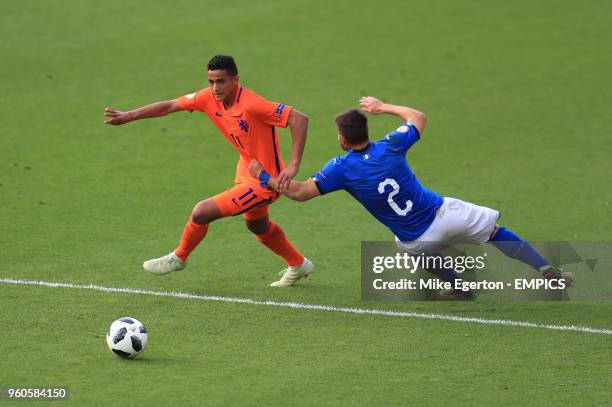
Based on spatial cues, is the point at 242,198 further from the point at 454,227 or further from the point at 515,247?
the point at 515,247

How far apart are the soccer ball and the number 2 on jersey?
2.40 meters

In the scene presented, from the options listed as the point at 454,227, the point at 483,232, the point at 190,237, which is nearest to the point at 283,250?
the point at 190,237

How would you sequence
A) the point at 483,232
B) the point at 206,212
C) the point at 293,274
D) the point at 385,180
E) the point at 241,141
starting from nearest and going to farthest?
the point at 385,180, the point at 483,232, the point at 206,212, the point at 241,141, the point at 293,274

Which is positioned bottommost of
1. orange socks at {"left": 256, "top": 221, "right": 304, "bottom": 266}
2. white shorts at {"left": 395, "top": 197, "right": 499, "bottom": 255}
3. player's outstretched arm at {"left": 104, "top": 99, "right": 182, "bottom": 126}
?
orange socks at {"left": 256, "top": 221, "right": 304, "bottom": 266}

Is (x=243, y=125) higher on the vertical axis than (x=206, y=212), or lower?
higher

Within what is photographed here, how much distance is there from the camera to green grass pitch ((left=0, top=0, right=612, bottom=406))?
7.71 meters

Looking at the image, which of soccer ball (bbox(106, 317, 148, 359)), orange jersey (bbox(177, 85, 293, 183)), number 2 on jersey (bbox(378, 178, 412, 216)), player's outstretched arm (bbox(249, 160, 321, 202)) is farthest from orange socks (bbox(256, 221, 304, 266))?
soccer ball (bbox(106, 317, 148, 359))

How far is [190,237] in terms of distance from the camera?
9.80m

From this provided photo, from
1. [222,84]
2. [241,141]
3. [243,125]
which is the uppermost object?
[222,84]

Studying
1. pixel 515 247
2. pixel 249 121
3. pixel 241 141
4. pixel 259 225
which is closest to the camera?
pixel 515 247

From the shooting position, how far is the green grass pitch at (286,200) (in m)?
7.71

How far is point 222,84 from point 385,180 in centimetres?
179

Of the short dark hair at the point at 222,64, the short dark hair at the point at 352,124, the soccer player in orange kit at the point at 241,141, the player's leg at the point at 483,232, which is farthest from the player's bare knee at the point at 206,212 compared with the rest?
the player's leg at the point at 483,232

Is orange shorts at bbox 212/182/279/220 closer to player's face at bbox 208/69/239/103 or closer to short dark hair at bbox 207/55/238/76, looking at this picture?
player's face at bbox 208/69/239/103
